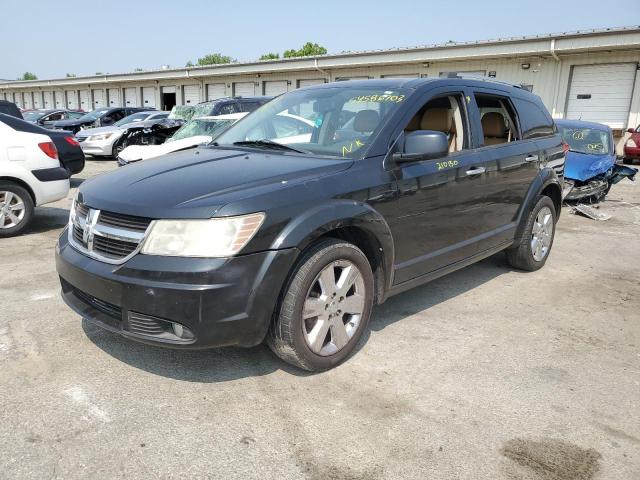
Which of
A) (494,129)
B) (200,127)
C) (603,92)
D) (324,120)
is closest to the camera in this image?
(324,120)

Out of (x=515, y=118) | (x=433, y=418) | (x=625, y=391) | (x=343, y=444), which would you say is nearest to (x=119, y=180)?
(x=343, y=444)

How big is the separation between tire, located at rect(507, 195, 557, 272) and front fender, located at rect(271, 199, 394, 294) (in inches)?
88.9

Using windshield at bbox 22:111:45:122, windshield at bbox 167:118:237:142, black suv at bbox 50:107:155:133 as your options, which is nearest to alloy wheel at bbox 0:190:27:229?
windshield at bbox 167:118:237:142

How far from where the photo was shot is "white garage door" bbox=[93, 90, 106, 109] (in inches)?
1734

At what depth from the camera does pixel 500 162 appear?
15.2ft

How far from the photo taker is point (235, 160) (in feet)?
11.7

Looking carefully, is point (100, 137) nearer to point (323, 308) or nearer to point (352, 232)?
point (352, 232)

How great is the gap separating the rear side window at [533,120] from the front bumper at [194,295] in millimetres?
3315

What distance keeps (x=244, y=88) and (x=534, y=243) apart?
27.8 meters

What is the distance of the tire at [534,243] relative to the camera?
5.28 metres

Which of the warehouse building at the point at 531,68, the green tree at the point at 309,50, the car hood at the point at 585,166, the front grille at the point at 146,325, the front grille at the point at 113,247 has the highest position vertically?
the green tree at the point at 309,50

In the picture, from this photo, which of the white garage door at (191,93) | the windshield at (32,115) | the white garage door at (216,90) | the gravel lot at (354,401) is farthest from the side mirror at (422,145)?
the white garage door at (191,93)

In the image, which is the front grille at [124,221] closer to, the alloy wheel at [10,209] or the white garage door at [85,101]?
the alloy wheel at [10,209]

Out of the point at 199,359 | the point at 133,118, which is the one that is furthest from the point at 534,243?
the point at 133,118
